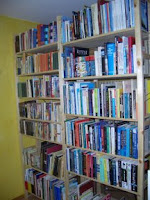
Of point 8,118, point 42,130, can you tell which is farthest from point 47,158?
point 8,118

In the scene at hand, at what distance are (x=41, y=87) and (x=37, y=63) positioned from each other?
309 millimetres

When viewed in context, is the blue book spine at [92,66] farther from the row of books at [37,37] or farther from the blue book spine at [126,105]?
the row of books at [37,37]

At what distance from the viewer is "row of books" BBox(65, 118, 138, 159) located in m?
1.64

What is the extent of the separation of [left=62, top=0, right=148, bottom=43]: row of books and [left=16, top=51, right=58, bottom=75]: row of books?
0.29m

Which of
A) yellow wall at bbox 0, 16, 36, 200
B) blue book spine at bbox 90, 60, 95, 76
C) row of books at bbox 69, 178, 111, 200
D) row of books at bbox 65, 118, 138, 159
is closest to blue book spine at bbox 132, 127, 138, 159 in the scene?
row of books at bbox 65, 118, 138, 159

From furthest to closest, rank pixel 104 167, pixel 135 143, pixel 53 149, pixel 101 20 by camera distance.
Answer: pixel 53 149
pixel 104 167
pixel 101 20
pixel 135 143

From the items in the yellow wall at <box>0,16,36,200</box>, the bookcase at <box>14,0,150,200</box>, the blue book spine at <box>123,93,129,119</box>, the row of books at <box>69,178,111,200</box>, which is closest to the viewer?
the bookcase at <box>14,0,150,200</box>

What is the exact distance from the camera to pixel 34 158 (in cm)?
270

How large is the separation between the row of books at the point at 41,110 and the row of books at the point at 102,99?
21 cm

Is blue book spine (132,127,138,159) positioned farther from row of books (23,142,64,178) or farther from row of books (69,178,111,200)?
row of books (23,142,64,178)

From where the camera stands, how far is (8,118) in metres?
2.77

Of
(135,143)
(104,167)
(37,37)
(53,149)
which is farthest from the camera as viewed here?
(53,149)

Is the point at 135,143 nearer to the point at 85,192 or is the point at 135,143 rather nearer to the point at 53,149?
the point at 85,192

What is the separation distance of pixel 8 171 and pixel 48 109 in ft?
3.82
